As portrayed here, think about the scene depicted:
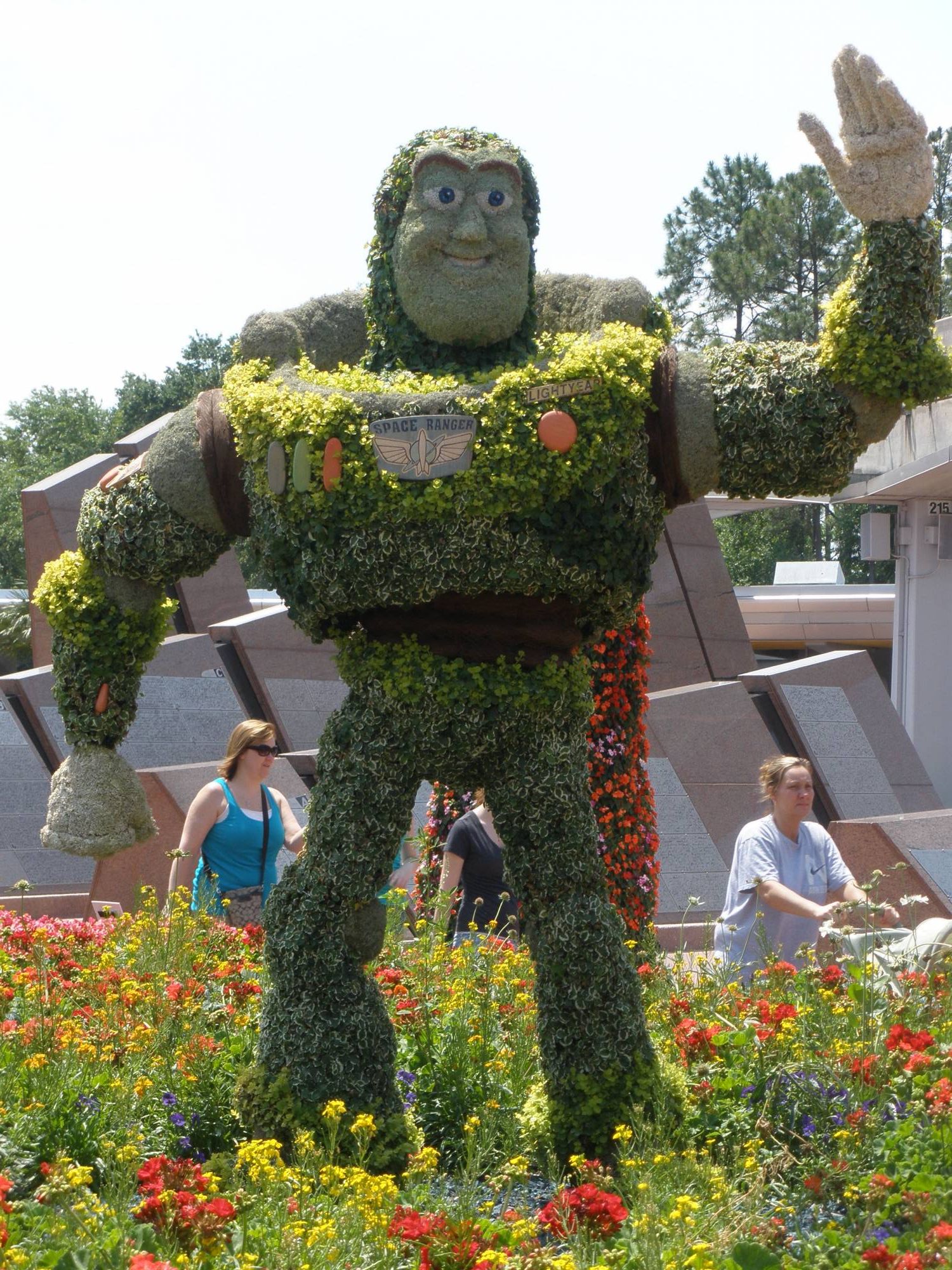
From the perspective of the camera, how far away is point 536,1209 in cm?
380

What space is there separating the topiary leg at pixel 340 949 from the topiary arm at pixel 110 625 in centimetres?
72

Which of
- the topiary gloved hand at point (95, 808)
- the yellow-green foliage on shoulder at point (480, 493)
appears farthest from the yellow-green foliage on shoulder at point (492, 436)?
the topiary gloved hand at point (95, 808)

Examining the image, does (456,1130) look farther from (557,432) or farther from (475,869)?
(557,432)

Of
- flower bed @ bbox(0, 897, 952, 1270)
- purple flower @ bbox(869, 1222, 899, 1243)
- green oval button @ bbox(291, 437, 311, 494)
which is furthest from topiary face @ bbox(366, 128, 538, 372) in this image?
purple flower @ bbox(869, 1222, 899, 1243)

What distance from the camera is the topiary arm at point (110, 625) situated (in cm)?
443

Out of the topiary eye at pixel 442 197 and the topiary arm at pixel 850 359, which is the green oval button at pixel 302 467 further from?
the topiary arm at pixel 850 359

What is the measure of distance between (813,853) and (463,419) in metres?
2.48

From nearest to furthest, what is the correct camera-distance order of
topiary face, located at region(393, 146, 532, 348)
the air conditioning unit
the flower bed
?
the flower bed, topiary face, located at region(393, 146, 532, 348), the air conditioning unit

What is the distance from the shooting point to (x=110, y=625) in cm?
459

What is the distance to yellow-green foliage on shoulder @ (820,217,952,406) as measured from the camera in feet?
13.2

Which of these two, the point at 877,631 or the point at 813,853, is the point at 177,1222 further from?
the point at 877,631

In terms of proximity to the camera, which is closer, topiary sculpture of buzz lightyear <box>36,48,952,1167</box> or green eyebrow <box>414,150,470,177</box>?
topiary sculpture of buzz lightyear <box>36,48,952,1167</box>

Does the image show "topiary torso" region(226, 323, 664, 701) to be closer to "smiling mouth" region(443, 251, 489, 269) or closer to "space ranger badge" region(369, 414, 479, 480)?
"space ranger badge" region(369, 414, 479, 480)

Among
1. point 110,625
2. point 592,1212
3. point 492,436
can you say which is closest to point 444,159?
point 492,436
